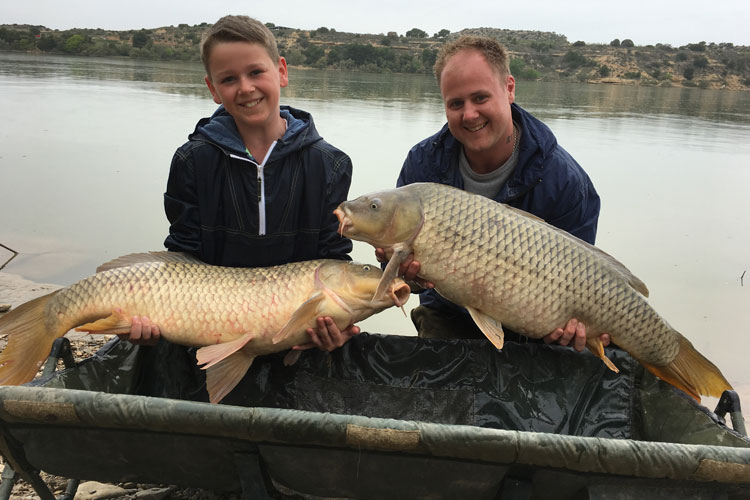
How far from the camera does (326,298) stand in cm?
147

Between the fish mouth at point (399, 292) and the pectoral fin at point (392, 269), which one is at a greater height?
the pectoral fin at point (392, 269)

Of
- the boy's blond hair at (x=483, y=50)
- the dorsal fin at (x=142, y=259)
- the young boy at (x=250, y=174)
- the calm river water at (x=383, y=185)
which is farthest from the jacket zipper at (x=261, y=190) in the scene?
the calm river water at (x=383, y=185)

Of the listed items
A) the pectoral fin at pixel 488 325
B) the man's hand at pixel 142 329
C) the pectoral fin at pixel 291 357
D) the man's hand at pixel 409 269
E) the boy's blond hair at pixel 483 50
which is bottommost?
the pectoral fin at pixel 291 357

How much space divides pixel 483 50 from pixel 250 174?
787 mm

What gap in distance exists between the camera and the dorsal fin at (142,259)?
1.59 m

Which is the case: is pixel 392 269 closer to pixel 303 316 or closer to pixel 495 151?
pixel 303 316

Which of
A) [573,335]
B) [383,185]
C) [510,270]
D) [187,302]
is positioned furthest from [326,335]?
[383,185]

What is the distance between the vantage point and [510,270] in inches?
55.2

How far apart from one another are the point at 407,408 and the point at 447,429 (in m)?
0.63

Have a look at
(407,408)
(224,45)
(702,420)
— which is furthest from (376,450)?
(224,45)

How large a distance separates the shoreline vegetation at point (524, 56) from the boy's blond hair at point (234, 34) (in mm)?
24646

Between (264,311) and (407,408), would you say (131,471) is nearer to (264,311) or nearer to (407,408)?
(264,311)

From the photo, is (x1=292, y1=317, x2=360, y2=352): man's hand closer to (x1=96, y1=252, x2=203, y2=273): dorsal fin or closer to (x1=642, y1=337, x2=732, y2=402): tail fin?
(x1=96, y1=252, x2=203, y2=273): dorsal fin

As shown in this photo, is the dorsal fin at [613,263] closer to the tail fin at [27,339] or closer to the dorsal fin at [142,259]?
the dorsal fin at [142,259]
